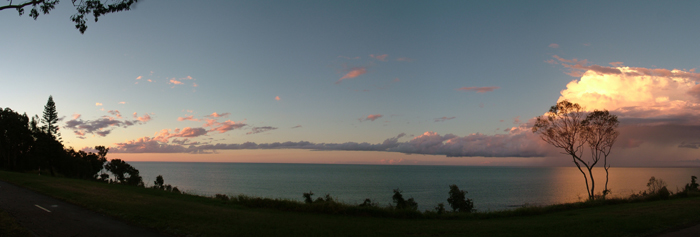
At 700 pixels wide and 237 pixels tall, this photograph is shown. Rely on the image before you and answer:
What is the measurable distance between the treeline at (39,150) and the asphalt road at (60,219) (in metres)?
47.8

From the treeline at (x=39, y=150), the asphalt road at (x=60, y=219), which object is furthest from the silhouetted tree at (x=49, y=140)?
the asphalt road at (x=60, y=219)

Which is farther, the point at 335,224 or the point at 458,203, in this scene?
the point at 458,203

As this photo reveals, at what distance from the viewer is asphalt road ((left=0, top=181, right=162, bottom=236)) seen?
10789 mm

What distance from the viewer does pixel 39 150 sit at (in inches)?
Result: 2350

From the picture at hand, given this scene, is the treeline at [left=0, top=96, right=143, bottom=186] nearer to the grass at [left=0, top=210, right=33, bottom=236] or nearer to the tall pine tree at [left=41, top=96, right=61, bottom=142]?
the tall pine tree at [left=41, top=96, right=61, bottom=142]

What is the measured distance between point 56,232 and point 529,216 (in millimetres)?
19557

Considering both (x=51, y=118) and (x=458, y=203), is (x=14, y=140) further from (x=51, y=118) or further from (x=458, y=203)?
(x=458, y=203)

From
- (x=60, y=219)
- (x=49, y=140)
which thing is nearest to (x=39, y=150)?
(x=49, y=140)

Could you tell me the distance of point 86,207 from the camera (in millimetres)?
14938

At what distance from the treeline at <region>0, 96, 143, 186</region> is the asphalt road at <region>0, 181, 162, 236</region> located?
157 feet

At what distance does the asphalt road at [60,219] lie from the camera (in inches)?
425

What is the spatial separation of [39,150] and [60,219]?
64022 mm

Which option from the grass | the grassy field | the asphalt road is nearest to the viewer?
the grass

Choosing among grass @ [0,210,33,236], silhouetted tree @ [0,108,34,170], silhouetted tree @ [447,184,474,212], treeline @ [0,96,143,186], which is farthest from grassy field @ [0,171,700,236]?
silhouetted tree @ [0,108,34,170]
